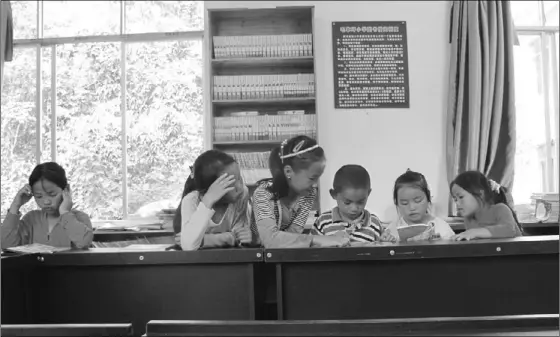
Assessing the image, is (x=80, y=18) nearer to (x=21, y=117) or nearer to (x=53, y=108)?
(x=53, y=108)

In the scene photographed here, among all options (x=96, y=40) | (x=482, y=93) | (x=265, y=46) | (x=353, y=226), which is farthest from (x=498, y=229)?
(x=96, y=40)

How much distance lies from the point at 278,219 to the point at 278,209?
38 mm

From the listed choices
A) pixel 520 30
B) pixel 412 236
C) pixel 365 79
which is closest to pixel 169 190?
pixel 365 79

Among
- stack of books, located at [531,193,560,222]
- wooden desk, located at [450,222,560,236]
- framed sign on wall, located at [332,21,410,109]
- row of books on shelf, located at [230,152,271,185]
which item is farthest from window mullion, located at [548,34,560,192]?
row of books on shelf, located at [230,152,271,185]

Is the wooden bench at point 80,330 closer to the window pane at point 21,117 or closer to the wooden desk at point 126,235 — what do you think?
the wooden desk at point 126,235

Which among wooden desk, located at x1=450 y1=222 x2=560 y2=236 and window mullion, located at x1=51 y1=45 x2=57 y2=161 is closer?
wooden desk, located at x1=450 y1=222 x2=560 y2=236

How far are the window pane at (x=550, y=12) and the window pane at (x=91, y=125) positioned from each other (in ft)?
12.1

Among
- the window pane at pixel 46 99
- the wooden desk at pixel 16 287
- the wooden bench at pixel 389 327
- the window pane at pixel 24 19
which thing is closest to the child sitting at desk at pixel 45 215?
the wooden desk at pixel 16 287

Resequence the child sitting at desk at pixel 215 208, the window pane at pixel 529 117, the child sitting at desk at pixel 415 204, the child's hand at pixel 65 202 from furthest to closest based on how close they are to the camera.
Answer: the window pane at pixel 529 117
the child's hand at pixel 65 202
the child sitting at desk at pixel 415 204
the child sitting at desk at pixel 215 208

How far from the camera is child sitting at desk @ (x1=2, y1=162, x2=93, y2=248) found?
2469 millimetres

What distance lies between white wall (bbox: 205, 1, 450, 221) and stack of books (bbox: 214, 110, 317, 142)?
235 millimetres

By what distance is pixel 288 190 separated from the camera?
6.90 feet

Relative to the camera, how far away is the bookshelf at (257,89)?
13.3ft

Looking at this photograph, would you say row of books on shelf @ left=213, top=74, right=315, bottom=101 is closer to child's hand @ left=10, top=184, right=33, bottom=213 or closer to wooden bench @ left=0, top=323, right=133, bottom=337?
child's hand @ left=10, top=184, right=33, bottom=213
